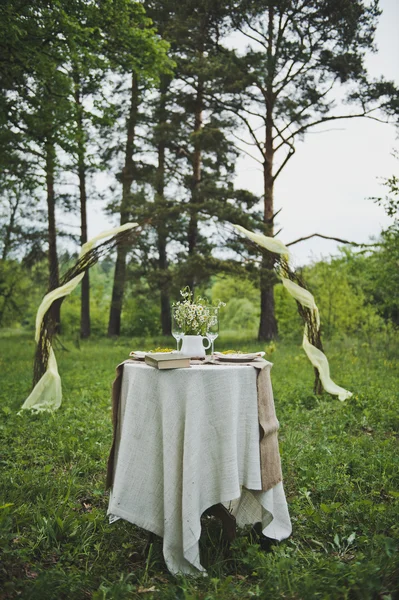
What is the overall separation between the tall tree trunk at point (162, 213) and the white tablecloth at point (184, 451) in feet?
40.6

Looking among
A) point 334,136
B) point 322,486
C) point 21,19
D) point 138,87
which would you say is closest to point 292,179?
point 334,136

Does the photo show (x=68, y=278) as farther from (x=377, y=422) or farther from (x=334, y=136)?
(x=334, y=136)

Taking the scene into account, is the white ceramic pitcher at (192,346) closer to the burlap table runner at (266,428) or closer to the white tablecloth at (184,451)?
the burlap table runner at (266,428)

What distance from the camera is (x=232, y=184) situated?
1733 centimetres

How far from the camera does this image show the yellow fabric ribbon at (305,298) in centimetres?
759

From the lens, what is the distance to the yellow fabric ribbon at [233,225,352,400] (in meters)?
7.59

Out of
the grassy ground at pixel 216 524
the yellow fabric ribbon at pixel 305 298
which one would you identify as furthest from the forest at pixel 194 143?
the grassy ground at pixel 216 524

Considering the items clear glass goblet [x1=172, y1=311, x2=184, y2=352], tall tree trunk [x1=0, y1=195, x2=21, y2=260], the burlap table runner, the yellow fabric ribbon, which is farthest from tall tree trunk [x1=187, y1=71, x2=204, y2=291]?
the burlap table runner

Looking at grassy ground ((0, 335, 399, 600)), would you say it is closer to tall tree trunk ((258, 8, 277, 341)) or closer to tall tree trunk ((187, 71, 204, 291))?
tall tree trunk ((258, 8, 277, 341))

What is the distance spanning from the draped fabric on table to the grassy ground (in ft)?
1.04

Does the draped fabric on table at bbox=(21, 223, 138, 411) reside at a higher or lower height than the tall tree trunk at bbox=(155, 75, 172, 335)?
lower

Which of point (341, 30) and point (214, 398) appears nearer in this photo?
point (214, 398)

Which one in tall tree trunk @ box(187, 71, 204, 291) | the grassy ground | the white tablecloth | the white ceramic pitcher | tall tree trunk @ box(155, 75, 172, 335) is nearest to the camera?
the grassy ground

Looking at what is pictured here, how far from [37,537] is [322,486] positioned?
2271mm
